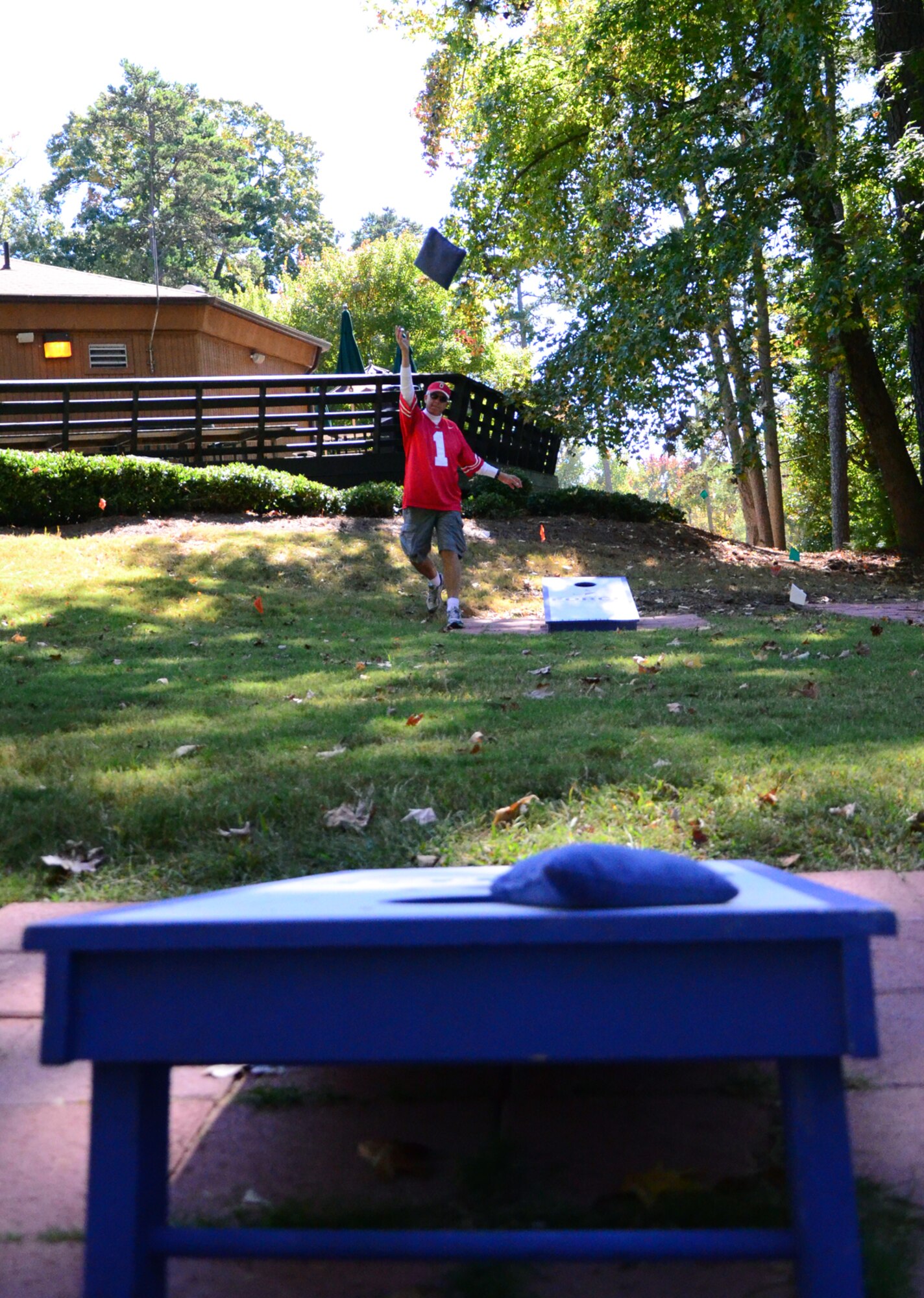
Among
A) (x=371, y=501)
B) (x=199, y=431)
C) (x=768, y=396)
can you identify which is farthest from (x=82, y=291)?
(x=768, y=396)

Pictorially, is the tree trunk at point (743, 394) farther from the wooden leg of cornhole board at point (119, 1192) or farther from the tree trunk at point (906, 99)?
the wooden leg of cornhole board at point (119, 1192)

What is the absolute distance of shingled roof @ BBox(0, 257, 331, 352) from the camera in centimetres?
2161

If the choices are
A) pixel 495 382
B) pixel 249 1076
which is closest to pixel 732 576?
pixel 249 1076

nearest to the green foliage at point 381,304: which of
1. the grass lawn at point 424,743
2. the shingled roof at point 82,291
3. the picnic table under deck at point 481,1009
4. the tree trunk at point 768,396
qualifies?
the tree trunk at point 768,396

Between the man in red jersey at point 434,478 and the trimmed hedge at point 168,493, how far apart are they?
5.51 meters

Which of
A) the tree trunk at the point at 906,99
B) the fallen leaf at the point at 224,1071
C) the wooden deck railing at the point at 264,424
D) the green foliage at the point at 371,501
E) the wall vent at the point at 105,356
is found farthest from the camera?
the wall vent at the point at 105,356

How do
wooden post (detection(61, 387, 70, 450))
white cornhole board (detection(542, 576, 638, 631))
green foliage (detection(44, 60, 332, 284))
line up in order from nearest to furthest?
white cornhole board (detection(542, 576, 638, 631)) → wooden post (detection(61, 387, 70, 450)) → green foliage (detection(44, 60, 332, 284))

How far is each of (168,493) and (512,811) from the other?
11518mm

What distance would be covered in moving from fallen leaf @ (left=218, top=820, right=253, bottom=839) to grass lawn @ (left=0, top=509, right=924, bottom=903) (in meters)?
0.02

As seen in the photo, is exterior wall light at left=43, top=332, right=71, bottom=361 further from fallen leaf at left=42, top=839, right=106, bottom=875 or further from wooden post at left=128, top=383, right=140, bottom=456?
fallen leaf at left=42, top=839, right=106, bottom=875

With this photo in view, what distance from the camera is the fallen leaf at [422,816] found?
4145 mm

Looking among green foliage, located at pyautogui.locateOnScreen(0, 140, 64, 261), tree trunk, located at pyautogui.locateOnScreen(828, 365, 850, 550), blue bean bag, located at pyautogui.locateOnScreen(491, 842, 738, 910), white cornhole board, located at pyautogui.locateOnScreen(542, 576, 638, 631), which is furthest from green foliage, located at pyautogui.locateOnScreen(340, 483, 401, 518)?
green foliage, located at pyautogui.locateOnScreen(0, 140, 64, 261)

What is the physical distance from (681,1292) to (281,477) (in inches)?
569

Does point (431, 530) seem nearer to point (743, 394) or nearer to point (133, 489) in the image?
point (133, 489)
